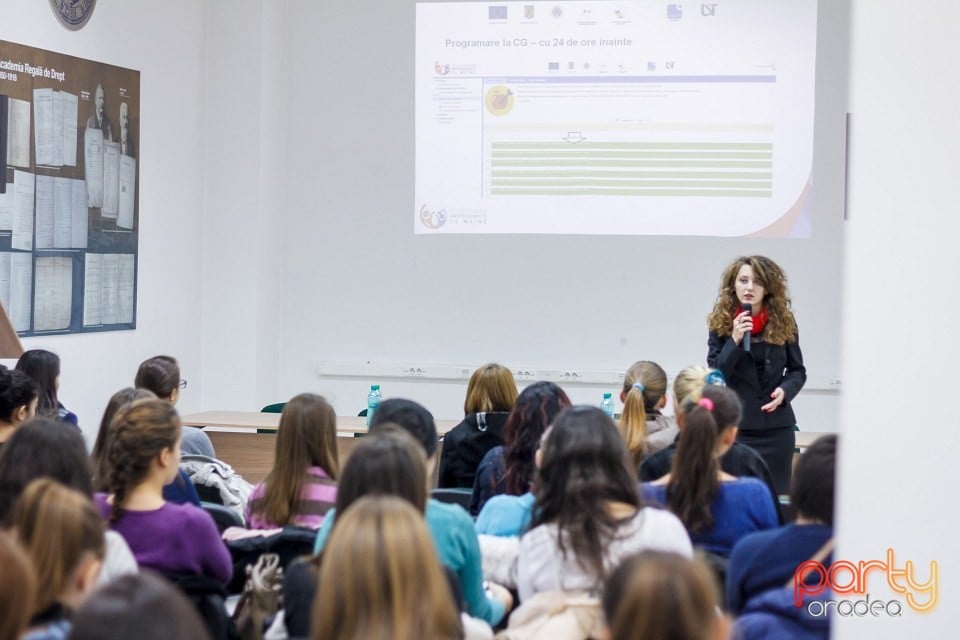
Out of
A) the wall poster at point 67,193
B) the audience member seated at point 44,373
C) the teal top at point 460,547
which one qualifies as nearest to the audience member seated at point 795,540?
the teal top at point 460,547

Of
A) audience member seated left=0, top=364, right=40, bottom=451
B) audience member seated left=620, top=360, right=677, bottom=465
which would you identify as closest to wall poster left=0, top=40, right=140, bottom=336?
audience member seated left=0, top=364, right=40, bottom=451

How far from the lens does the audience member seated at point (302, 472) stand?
2887mm

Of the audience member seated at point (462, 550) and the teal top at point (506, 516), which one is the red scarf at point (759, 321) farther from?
the audience member seated at point (462, 550)

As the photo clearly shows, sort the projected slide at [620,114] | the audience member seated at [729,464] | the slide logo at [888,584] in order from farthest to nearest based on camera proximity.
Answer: the projected slide at [620,114] → the audience member seated at [729,464] → the slide logo at [888,584]

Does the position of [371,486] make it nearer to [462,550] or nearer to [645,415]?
[462,550]

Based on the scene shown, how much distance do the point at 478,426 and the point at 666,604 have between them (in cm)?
240

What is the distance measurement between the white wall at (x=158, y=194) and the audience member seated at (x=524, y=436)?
3062 mm

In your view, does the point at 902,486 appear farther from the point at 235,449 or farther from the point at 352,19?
the point at 352,19

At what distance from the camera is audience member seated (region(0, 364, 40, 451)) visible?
11.3 ft

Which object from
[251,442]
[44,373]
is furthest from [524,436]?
[251,442]

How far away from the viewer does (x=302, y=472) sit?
2.92 metres

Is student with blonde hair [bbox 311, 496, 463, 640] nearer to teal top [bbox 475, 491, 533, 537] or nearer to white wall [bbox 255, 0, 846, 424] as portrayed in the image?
teal top [bbox 475, 491, 533, 537]

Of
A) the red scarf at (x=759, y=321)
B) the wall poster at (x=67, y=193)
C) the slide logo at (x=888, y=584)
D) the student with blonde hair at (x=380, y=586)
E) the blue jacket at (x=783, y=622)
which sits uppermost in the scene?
the wall poster at (x=67, y=193)

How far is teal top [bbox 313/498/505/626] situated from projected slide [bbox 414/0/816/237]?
4351mm
